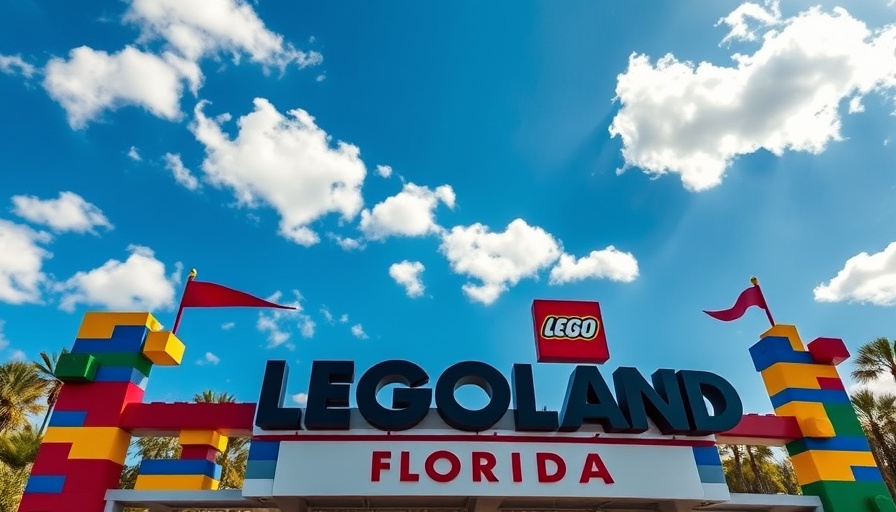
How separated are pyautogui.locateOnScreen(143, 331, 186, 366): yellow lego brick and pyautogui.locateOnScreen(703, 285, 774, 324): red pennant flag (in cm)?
1914

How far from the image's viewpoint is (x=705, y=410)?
15.7m

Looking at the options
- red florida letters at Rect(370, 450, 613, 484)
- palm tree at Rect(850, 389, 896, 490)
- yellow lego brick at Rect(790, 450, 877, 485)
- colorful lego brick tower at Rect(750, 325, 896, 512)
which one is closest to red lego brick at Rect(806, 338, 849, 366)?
colorful lego brick tower at Rect(750, 325, 896, 512)

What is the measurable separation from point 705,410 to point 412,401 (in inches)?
336

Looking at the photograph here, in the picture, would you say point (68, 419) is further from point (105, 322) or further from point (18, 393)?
point (18, 393)

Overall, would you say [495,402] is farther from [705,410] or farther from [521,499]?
[705,410]

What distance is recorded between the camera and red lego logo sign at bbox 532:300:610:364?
→ 17.3 metres

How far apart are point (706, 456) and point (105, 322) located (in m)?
18.3

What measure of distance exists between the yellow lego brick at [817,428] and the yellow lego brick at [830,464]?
1.76ft

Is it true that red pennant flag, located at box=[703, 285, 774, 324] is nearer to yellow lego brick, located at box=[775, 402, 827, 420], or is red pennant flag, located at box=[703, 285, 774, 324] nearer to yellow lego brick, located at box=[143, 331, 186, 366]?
yellow lego brick, located at box=[775, 402, 827, 420]

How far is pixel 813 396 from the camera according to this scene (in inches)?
709

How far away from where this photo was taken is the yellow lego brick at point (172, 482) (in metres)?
14.8

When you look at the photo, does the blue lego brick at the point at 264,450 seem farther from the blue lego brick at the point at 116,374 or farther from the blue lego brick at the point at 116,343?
the blue lego brick at the point at 116,343

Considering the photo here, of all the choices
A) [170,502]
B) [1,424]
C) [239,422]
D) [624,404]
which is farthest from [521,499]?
[1,424]

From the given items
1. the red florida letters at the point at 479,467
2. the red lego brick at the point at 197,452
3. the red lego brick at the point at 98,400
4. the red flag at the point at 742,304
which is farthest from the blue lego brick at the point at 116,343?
the red flag at the point at 742,304
